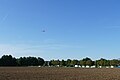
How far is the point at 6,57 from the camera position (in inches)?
7800

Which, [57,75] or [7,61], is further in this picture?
[7,61]

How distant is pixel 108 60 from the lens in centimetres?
18662

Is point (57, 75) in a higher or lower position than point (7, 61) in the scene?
lower

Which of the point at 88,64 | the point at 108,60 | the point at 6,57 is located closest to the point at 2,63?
the point at 6,57

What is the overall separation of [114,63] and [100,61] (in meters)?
13.0

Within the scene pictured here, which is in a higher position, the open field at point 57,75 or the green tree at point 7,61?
the green tree at point 7,61

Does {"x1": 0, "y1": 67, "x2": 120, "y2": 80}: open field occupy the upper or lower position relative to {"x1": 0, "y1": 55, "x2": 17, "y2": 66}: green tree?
lower

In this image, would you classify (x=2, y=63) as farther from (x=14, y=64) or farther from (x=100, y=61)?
(x=100, y=61)

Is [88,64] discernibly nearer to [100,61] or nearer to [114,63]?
[100,61]

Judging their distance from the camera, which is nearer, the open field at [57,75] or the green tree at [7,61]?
the open field at [57,75]

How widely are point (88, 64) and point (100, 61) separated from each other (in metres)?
10.1

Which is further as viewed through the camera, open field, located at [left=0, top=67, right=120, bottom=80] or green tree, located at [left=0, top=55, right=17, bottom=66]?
green tree, located at [left=0, top=55, right=17, bottom=66]

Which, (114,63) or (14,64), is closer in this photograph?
(114,63)

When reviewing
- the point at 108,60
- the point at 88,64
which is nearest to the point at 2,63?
the point at 88,64
